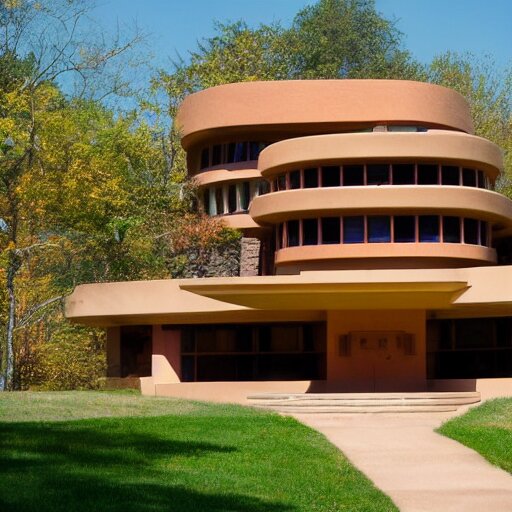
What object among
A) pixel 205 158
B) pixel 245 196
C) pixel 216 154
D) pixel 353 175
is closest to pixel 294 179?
pixel 353 175

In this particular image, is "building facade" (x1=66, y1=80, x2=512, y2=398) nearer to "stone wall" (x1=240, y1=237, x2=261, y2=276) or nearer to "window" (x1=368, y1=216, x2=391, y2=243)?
"window" (x1=368, y1=216, x2=391, y2=243)

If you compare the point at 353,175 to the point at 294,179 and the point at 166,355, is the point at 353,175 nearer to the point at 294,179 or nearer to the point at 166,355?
the point at 294,179

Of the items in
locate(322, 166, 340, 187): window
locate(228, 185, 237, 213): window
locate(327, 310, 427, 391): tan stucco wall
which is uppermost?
locate(228, 185, 237, 213): window

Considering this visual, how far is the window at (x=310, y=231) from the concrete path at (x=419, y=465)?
9.96 metres

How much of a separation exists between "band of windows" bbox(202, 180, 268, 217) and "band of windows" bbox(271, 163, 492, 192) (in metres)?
8.02

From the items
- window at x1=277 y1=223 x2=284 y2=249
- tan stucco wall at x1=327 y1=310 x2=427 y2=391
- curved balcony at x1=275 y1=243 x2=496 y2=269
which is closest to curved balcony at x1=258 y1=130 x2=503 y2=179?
window at x1=277 y1=223 x2=284 y2=249

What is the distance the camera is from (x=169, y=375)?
40469 millimetres

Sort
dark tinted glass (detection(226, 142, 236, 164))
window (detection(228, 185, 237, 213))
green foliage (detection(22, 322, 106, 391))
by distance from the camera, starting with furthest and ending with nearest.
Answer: green foliage (detection(22, 322, 106, 391)) → window (detection(228, 185, 237, 213)) → dark tinted glass (detection(226, 142, 236, 164))

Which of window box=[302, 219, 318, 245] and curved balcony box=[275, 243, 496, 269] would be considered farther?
window box=[302, 219, 318, 245]

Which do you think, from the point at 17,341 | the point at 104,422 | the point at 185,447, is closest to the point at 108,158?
the point at 17,341

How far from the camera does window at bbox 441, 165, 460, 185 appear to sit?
39.4 metres

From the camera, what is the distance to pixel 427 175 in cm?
3916

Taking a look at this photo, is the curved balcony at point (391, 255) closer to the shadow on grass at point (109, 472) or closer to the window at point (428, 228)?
the window at point (428, 228)

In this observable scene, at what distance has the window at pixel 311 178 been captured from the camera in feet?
129
